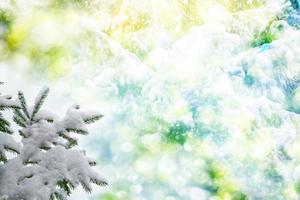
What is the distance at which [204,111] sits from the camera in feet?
167

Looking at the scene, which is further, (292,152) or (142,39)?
(292,152)

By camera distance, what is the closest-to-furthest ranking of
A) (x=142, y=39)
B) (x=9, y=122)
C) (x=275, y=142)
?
(x=9, y=122) → (x=142, y=39) → (x=275, y=142)

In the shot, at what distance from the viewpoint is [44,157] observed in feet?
9.62

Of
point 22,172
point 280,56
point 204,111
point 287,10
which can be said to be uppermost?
point 287,10

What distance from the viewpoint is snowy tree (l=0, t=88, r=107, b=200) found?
2.85 metres

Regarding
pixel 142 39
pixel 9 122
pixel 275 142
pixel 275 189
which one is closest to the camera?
pixel 9 122

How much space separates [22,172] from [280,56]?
5086cm

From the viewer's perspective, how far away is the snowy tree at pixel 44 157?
2.85 m

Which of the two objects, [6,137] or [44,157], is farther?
[6,137]

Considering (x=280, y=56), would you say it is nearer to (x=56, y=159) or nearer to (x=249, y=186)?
(x=249, y=186)

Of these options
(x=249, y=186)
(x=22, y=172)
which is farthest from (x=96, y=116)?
(x=249, y=186)

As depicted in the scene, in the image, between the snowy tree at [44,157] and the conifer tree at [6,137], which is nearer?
the snowy tree at [44,157]

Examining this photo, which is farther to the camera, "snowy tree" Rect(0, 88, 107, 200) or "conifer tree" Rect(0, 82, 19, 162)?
"conifer tree" Rect(0, 82, 19, 162)

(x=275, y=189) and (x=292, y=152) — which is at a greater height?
(x=292, y=152)
